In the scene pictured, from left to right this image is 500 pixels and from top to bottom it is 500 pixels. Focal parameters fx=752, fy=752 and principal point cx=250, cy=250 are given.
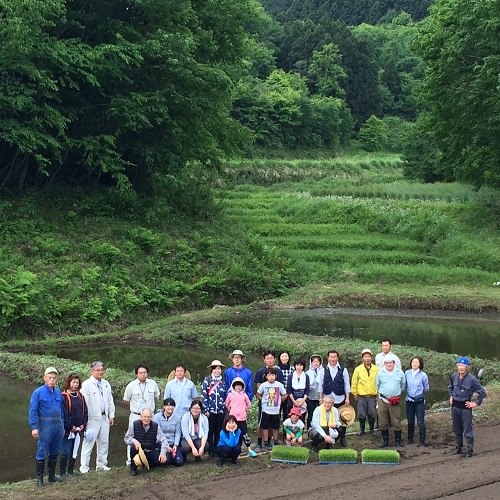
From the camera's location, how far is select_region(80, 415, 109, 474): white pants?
1183cm

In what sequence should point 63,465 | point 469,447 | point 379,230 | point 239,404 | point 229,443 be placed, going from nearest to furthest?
point 63,465 < point 229,443 < point 239,404 < point 469,447 < point 379,230

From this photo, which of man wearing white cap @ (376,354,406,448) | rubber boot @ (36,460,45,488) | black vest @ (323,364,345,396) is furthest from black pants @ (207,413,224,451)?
man wearing white cap @ (376,354,406,448)

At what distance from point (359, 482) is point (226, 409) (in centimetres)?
253

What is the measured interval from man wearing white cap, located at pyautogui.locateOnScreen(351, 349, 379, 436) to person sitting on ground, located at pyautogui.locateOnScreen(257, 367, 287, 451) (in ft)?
5.18

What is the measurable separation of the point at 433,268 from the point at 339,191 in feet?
60.1

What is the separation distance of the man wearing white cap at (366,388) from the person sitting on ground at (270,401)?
5.18 ft

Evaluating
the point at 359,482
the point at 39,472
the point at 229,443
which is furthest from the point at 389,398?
the point at 39,472

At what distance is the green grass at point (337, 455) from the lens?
11.9 meters

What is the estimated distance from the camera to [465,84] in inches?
1398

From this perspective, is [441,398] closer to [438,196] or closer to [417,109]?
[438,196]

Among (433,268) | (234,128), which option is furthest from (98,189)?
(433,268)

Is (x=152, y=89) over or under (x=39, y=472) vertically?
over

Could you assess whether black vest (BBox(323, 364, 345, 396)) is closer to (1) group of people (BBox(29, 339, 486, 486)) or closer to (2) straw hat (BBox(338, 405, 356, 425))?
(1) group of people (BBox(29, 339, 486, 486))

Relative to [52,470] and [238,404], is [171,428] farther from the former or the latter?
[52,470]
